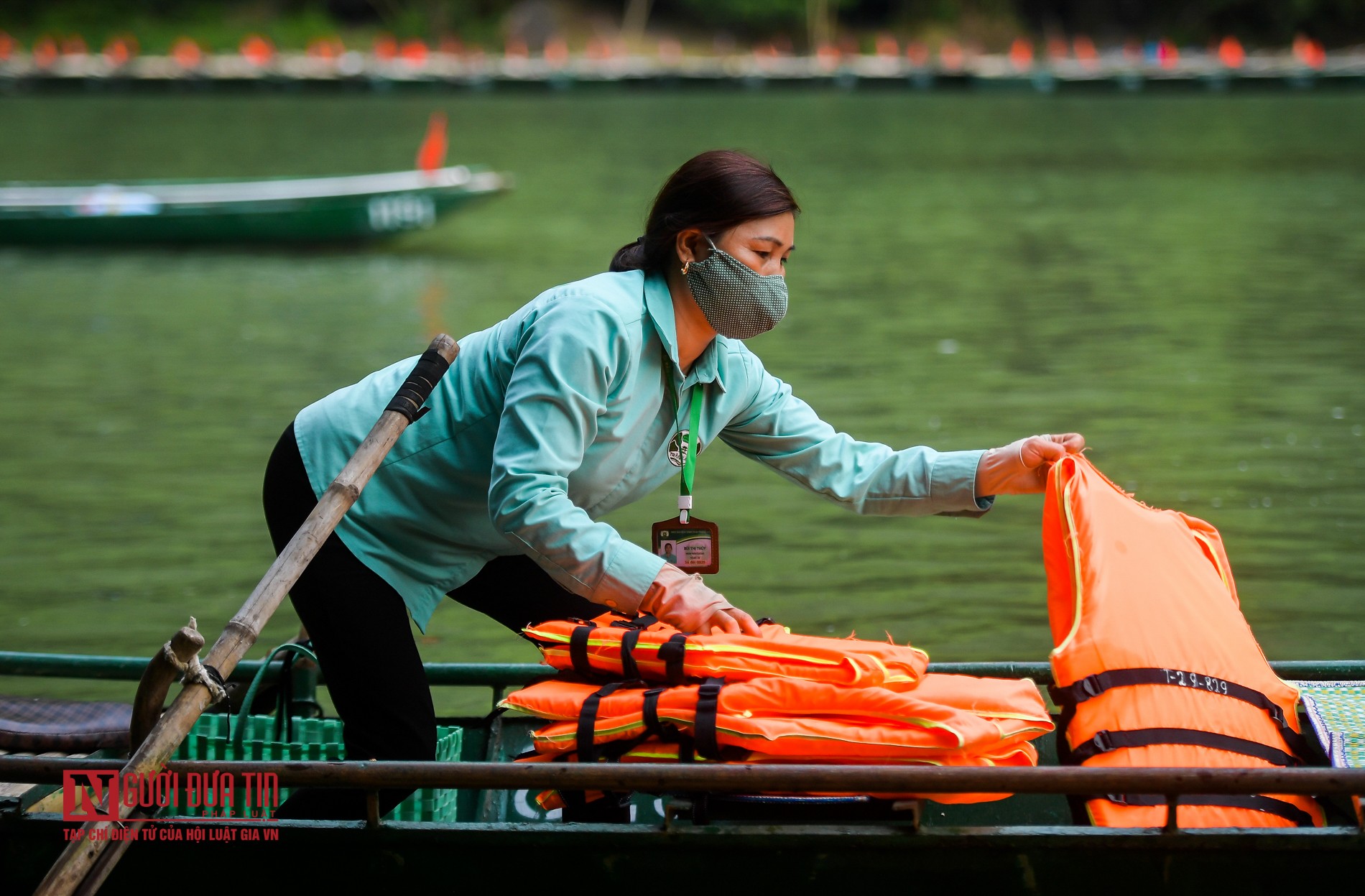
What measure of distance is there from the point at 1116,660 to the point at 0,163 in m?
24.8

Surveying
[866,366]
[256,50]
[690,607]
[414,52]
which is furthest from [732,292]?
[256,50]

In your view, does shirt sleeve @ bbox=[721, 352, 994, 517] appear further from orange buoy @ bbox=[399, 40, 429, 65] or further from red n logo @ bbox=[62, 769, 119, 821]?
orange buoy @ bbox=[399, 40, 429, 65]

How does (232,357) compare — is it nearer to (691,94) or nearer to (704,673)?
(704,673)

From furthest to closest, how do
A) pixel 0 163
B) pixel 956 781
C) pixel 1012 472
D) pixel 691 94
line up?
pixel 691 94, pixel 0 163, pixel 1012 472, pixel 956 781

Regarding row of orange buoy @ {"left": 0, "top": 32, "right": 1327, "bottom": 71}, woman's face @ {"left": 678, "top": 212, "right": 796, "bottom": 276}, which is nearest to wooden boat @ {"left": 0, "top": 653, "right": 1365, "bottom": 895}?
woman's face @ {"left": 678, "top": 212, "right": 796, "bottom": 276}

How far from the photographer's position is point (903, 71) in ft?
→ 139

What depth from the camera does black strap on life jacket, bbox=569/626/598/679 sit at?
263 cm

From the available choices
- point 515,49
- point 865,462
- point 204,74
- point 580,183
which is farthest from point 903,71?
point 865,462

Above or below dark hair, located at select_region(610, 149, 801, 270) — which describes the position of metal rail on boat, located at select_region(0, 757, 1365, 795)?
below

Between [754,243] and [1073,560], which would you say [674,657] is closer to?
[754,243]

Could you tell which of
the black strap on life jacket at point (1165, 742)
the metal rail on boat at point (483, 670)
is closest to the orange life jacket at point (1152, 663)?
the black strap on life jacket at point (1165, 742)

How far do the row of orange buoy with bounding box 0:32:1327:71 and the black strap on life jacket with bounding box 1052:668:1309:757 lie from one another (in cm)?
4072

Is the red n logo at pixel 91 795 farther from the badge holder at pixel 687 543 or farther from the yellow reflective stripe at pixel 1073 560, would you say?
the yellow reflective stripe at pixel 1073 560

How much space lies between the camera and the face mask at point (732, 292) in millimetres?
2566
